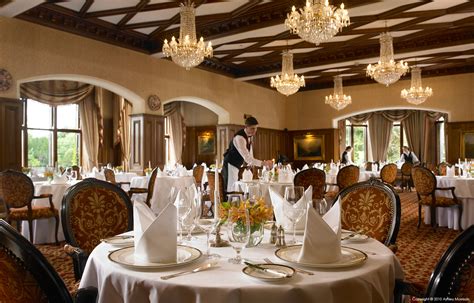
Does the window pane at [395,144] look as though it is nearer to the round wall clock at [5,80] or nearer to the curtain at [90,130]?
the curtain at [90,130]

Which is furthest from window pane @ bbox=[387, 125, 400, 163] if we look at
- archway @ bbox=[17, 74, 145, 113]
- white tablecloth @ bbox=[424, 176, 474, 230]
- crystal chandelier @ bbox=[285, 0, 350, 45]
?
crystal chandelier @ bbox=[285, 0, 350, 45]

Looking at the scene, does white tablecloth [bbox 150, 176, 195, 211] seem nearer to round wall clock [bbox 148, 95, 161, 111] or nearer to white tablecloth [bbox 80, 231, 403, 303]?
round wall clock [bbox 148, 95, 161, 111]

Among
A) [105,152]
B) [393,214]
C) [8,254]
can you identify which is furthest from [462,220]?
[105,152]

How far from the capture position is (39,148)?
11.3 meters

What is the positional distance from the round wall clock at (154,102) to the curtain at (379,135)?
1108cm

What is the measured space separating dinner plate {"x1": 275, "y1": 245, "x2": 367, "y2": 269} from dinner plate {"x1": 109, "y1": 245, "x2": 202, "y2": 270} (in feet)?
1.14

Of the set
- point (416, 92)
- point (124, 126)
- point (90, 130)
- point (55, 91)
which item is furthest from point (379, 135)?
point (55, 91)

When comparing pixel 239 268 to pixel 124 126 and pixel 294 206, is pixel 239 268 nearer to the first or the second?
pixel 294 206

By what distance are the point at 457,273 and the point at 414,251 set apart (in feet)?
14.1

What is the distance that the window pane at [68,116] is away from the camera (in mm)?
11776

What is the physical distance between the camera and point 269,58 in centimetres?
1134

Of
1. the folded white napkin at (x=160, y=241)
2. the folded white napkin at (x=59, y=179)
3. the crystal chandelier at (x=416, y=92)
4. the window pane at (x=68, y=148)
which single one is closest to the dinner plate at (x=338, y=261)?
the folded white napkin at (x=160, y=241)

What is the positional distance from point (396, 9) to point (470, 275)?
7530 millimetres

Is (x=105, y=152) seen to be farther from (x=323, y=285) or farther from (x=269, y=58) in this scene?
(x=323, y=285)
